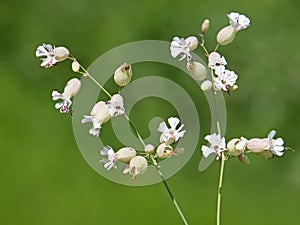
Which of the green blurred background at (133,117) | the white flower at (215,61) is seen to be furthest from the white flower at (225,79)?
the green blurred background at (133,117)

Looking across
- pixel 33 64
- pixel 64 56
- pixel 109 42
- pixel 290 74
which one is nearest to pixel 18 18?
pixel 33 64

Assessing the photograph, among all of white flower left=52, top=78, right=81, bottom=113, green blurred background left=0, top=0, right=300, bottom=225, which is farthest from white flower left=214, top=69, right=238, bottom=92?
green blurred background left=0, top=0, right=300, bottom=225

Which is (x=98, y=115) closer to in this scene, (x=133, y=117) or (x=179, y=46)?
(x=179, y=46)

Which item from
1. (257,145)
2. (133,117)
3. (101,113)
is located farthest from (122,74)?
(133,117)

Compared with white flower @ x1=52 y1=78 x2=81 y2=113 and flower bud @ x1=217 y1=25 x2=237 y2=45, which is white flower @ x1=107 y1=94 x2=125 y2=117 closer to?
white flower @ x1=52 y1=78 x2=81 y2=113

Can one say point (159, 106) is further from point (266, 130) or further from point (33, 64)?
point (33, 64)

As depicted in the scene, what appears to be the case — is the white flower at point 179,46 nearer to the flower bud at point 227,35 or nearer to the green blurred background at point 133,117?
the flower bud at point 227,35
